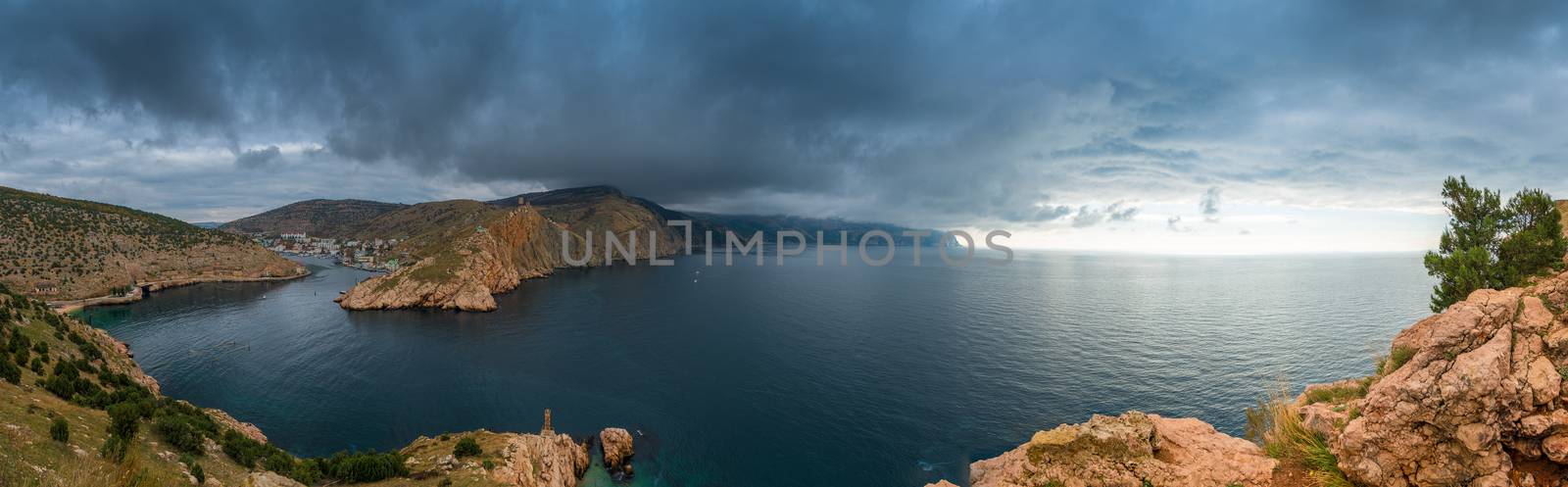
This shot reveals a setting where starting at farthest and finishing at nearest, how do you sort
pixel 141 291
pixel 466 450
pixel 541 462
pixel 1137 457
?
pixel 141 291 < pixel 541 462 < pixel 466 450 < pixel 1137 457

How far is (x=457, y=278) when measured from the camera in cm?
10394

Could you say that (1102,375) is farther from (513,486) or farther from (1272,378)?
(513,486)

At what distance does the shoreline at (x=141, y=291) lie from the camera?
87.4 metres

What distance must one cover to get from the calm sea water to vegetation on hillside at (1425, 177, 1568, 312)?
602 cm

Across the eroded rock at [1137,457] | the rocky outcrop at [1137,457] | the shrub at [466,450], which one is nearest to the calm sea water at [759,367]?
the shrub at [466,450]

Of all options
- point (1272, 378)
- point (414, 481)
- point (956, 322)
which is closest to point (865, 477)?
point (414, 481)

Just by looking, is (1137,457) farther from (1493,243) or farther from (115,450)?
(115,450)

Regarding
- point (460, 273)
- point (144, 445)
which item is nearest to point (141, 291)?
point (460, 273)

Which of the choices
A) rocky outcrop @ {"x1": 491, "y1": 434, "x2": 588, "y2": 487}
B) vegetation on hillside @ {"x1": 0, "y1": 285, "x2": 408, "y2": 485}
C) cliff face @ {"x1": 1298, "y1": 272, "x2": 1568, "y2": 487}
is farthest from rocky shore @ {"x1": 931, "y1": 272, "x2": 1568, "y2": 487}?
rocky outcrop @ {"x1": 491, "y1": 434, "x2": 588, "y2": 487}

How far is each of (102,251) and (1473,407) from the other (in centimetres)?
19561

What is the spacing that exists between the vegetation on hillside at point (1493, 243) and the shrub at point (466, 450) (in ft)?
163

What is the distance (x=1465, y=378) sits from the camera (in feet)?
37.5

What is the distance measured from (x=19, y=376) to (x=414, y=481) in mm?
20506

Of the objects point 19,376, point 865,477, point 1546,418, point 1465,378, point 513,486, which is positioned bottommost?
point 865,477
